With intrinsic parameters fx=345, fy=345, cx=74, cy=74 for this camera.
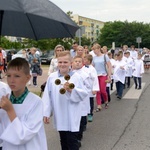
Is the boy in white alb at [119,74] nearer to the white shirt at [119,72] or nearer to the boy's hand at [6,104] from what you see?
the white shirt at [119,72]

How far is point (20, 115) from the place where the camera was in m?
2.84

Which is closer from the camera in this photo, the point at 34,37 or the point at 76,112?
the point at 34,37

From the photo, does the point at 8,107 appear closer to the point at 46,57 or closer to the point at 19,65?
the point at 19,65

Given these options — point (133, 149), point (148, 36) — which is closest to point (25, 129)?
point (133, 149)

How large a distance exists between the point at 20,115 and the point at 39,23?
1.12 meters

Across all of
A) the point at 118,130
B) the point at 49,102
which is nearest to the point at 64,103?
the point at 49,102

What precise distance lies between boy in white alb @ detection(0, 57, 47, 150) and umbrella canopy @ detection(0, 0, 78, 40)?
0.49 meters

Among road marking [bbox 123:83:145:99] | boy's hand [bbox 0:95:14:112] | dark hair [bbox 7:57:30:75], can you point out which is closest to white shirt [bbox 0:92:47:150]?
boy's hand [bbox 0:95:14:112]

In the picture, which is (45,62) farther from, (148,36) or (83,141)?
(148,36)

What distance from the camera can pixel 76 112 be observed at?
4.64 meters

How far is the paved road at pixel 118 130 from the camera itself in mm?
6043

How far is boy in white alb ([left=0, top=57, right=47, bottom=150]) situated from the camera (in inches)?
109

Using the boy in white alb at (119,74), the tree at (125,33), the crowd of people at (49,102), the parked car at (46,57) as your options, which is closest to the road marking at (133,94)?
the boy in white alb at (119,74)

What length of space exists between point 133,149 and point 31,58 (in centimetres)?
990
